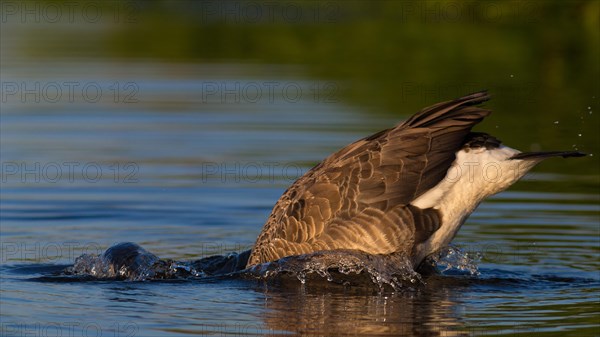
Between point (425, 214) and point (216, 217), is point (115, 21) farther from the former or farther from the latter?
point (425, 214)

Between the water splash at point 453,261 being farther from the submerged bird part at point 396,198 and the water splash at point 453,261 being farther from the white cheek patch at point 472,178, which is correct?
the white cheek patch at point 472,178

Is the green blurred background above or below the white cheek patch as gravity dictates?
above

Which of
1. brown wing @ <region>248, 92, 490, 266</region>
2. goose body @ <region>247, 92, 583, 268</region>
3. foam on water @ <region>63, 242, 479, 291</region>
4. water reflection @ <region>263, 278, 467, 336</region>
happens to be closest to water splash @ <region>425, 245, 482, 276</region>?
foam on water @ <region>63, 242, 479, 291</region>

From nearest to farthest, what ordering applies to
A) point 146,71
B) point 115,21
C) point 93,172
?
point 93,172
point 146,71
point 115,21

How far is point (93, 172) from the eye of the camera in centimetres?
1498

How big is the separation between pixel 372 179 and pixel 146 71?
17.1 m

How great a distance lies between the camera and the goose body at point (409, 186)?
956 centimetres

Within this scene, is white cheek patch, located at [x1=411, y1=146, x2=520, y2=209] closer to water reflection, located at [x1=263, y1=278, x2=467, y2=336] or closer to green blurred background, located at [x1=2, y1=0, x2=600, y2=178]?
water reflection, located at [x1=263, y1=278, x2=467, y2=336]

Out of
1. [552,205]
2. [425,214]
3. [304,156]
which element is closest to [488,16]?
[304,156]

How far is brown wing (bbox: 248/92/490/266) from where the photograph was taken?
958 cm

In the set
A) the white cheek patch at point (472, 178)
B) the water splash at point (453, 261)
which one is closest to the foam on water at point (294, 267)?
the water splash at point (453, 261)

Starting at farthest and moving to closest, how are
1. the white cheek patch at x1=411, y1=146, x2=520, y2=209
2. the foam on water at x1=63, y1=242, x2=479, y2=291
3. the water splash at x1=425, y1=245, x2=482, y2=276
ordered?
the water splash at x1=425, y1=245, x2=482, y2=276, the foam on water at x1=63, y1=242, x2=479, y2=291, the white cheek patch at x1=411, y1=146, x2=520, y2=209

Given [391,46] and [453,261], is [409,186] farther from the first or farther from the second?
[391,46]

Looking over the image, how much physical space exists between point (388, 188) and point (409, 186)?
0.56ft
